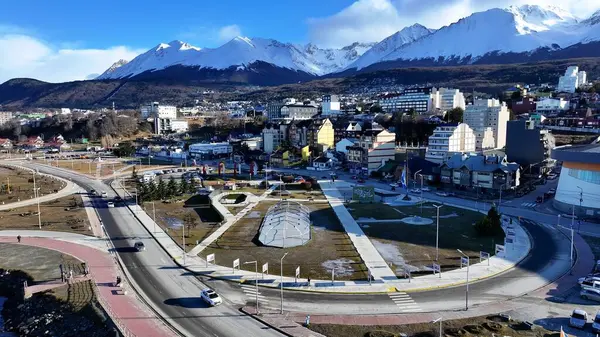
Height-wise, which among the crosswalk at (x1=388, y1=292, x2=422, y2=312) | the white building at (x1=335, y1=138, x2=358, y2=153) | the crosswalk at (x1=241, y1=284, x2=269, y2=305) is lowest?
the crosswalk at (x1=388, y1=292, x2=422, y2=312)

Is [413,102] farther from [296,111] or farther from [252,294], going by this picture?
A: [252,294]

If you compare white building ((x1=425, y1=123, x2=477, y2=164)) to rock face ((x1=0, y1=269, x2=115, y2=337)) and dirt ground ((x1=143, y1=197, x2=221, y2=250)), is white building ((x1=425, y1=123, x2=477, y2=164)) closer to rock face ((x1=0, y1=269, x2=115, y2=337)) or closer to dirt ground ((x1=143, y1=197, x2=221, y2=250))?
dirt ground ((x1=143, y1=197, x2=221, y2=250))

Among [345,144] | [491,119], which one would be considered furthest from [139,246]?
[491,119]

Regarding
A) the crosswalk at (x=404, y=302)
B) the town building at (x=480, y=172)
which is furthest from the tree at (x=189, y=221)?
the town building at (x=480, y=172)

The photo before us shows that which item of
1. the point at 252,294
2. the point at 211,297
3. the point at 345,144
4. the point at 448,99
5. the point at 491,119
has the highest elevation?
the point at 448,99

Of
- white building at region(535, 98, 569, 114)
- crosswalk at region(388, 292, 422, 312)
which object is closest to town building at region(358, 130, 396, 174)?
crosswalk at region(388, 292, 422, 312)

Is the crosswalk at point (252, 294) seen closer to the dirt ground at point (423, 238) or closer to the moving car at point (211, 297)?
the moving car at point (211, 297)
